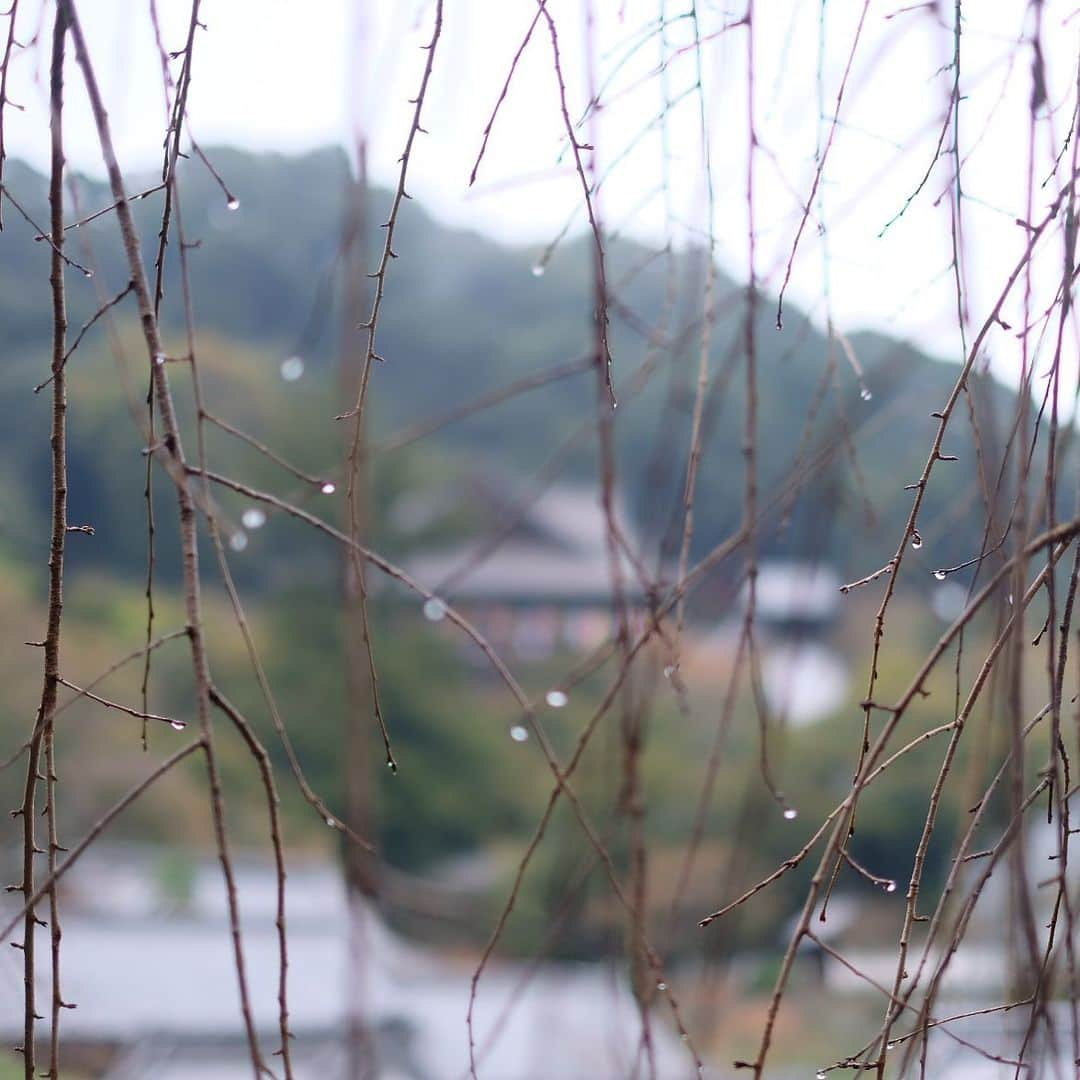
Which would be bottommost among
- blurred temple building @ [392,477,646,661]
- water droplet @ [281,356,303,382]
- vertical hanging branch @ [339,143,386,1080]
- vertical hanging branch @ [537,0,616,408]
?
vertical hanging branch @ [339,143,386,1080]

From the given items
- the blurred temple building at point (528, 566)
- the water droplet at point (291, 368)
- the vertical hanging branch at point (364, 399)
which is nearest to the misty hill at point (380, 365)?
the blurred temple building at point (528, 566)

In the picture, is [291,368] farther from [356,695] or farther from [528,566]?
[528,566]

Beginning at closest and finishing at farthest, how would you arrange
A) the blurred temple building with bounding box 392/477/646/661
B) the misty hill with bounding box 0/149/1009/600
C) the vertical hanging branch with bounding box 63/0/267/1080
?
the vertical hanging branch with bounding box 63/0/267/1080 < the misty hill with bounding box 0/149/1009/600 < the blurred temple building with bounding box 392/477/646/661

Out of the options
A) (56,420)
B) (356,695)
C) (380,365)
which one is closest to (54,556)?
(56,420)

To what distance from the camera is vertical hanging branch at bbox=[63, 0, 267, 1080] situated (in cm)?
26

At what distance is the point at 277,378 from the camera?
21.4 feet

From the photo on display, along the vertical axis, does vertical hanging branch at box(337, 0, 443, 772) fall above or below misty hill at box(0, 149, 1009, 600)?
below

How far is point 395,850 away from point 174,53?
218 inches

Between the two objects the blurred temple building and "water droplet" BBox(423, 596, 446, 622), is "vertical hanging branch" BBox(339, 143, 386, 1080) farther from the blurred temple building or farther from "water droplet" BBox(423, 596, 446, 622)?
the blurred temple building

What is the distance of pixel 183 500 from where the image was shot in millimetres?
306

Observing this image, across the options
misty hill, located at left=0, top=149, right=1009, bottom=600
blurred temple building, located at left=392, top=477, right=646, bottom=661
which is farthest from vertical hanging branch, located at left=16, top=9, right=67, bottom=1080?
blurred temple building, located at left=392, top=477, right=646, bottom=661

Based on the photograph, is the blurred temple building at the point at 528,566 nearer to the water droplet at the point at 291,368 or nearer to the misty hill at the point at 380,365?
the misty hill at the point at 380,365

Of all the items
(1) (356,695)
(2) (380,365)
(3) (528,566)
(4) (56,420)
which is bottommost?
(1) (356,695)

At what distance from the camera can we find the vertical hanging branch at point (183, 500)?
26cm
